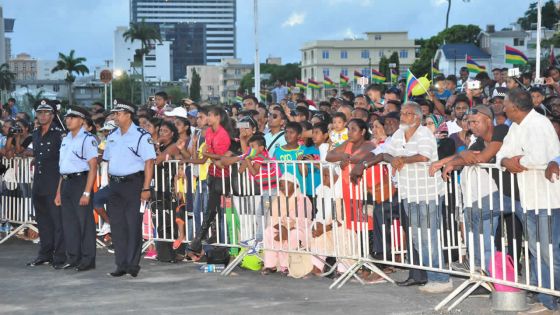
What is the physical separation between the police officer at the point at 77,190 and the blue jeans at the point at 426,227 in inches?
164

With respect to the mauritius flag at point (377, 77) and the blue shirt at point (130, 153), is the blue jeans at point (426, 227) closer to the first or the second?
the blue shirt at point (130, 153)

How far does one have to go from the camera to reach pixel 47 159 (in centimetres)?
1296

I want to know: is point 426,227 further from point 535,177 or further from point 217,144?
point 217,144

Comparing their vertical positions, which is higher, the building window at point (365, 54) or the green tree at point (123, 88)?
the building window at point (365, 54)

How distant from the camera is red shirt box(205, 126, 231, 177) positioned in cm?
1238

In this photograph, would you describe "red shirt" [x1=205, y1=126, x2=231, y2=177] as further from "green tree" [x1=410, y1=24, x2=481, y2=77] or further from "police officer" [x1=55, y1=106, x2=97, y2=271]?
"green tree" [x1=410, y1=24, x2=481, y2=77]

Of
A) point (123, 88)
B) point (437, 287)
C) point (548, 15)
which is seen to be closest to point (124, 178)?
point (437, 287)

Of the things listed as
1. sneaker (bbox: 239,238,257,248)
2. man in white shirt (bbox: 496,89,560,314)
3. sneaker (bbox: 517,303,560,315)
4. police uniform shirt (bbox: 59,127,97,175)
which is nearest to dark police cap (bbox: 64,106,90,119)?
police uniform shirt (bbox: 59,127,97,175)

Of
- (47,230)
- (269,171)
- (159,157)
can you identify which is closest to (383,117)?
(269,171)

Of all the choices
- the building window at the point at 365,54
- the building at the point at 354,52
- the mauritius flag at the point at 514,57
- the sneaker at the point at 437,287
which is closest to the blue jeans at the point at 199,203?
the sneaker at the point at 437,287

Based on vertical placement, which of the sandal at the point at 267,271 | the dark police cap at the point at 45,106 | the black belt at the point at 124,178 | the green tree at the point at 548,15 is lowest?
the sandal at the point at 267,271

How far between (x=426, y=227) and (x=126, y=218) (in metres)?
3.83

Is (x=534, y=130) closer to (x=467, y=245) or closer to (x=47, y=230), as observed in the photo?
(x=467, y=245)

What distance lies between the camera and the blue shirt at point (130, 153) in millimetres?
11938
